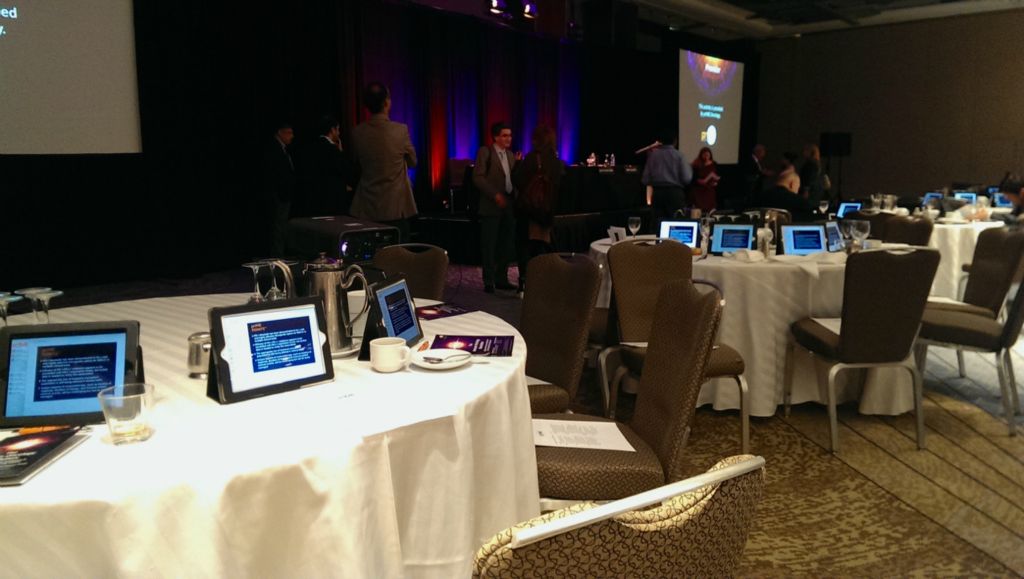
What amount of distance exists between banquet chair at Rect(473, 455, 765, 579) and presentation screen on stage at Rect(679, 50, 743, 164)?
1177 centimetres

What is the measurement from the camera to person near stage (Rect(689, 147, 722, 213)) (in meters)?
9.48

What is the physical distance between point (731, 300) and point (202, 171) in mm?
5912

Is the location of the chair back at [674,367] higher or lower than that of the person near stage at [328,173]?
lower

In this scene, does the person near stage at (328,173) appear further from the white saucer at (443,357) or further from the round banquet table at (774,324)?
the white saucer at (443,357)

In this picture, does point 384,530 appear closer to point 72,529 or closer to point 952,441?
point 72,529

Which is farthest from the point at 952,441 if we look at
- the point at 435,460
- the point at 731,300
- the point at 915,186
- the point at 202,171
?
the point at 915,186

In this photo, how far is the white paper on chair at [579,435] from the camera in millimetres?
2146

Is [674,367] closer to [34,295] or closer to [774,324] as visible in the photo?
[34,295]

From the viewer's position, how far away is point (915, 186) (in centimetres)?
1338

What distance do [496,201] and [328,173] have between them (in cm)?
146

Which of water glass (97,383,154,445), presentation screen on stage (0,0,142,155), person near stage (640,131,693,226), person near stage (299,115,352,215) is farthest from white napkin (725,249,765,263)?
presentation screen on stage (0,0,142,155)

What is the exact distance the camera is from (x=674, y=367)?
6.64 ft

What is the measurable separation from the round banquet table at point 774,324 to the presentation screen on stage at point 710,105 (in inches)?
346

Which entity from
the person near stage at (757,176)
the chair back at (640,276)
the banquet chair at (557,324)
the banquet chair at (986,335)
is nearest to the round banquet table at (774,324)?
the banquet chair at (986,335)
